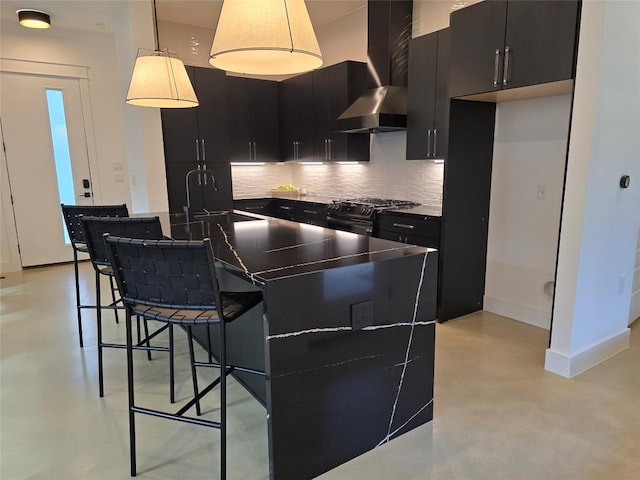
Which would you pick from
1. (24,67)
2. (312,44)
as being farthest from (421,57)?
(24,67)

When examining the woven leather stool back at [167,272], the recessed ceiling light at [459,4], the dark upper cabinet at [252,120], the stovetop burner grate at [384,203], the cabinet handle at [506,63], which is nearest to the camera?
the woven leather stool back at [167,272]

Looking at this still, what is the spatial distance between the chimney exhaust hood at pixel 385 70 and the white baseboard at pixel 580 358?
2.44 metres

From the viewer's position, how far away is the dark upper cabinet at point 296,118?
5.25 meters

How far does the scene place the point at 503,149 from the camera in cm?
346

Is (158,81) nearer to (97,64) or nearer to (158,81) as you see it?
(158,81)

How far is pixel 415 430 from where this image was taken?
2.05 m

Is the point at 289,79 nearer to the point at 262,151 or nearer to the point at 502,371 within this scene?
the point at 262,151

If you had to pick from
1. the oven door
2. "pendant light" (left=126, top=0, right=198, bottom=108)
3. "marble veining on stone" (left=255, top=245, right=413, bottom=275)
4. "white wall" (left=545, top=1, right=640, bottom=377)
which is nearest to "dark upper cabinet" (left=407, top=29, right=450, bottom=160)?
the oven door

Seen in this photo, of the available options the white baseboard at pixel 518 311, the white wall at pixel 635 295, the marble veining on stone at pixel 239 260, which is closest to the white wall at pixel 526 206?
the white baseboard at pixel 518 311

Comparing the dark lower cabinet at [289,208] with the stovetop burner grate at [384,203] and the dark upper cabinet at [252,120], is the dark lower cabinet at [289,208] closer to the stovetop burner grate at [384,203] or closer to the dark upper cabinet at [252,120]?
the stovetop burner grate at [384,203]

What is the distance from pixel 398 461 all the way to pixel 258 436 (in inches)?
27.4

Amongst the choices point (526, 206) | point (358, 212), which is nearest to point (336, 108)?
point (358, 212)

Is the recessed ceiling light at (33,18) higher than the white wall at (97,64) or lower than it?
higher

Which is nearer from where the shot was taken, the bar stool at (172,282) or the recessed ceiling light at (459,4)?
the bar stool at (172,282)
